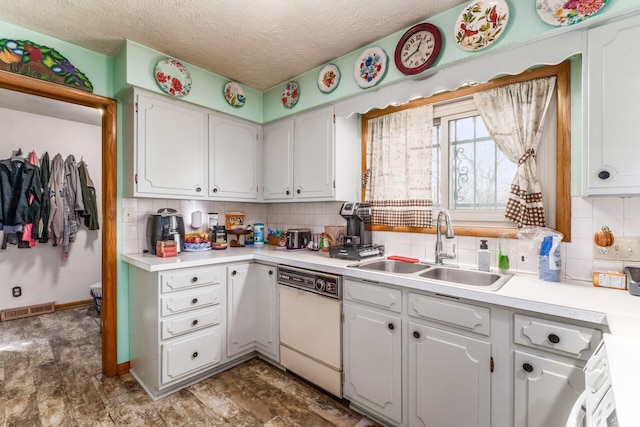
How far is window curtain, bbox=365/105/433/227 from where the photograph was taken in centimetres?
213

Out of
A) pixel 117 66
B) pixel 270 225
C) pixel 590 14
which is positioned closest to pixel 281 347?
pixel 270 225

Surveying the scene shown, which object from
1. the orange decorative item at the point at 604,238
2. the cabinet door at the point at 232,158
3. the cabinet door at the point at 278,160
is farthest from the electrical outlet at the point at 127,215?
the orange decorative item at the point at 604,238

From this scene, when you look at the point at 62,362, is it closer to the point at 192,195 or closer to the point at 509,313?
the point at 192,195

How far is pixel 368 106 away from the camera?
2.15 metres

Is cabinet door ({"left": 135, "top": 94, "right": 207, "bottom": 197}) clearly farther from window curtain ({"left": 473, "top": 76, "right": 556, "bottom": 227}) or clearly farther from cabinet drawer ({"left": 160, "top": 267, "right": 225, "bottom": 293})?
window curtain ({"left": 473, "top": 76, "right": 556, "bottom": 227})

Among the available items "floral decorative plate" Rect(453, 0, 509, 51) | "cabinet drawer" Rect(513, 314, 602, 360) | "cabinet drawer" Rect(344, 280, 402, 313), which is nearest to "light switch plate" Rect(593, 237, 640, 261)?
"cabinet drawer" Rect(513, 314, 602, 360)

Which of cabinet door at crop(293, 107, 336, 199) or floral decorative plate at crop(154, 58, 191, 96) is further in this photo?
cabinet door at crop(293, 107, 336, 199)

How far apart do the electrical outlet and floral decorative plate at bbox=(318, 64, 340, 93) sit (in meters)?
1.80

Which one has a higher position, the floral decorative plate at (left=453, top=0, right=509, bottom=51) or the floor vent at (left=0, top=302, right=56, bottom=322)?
the floral decorative plate at (left=453, top=0, right=509, bottom=51)

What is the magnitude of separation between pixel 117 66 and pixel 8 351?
103 inches

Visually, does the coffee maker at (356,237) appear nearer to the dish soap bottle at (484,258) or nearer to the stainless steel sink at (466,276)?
the stainless steel sink at (466,276)

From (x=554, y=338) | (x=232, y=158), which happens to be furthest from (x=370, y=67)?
(x=554, y=338)

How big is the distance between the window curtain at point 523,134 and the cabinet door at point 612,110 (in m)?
0.31

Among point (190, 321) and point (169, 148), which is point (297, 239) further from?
point (169, 148)
